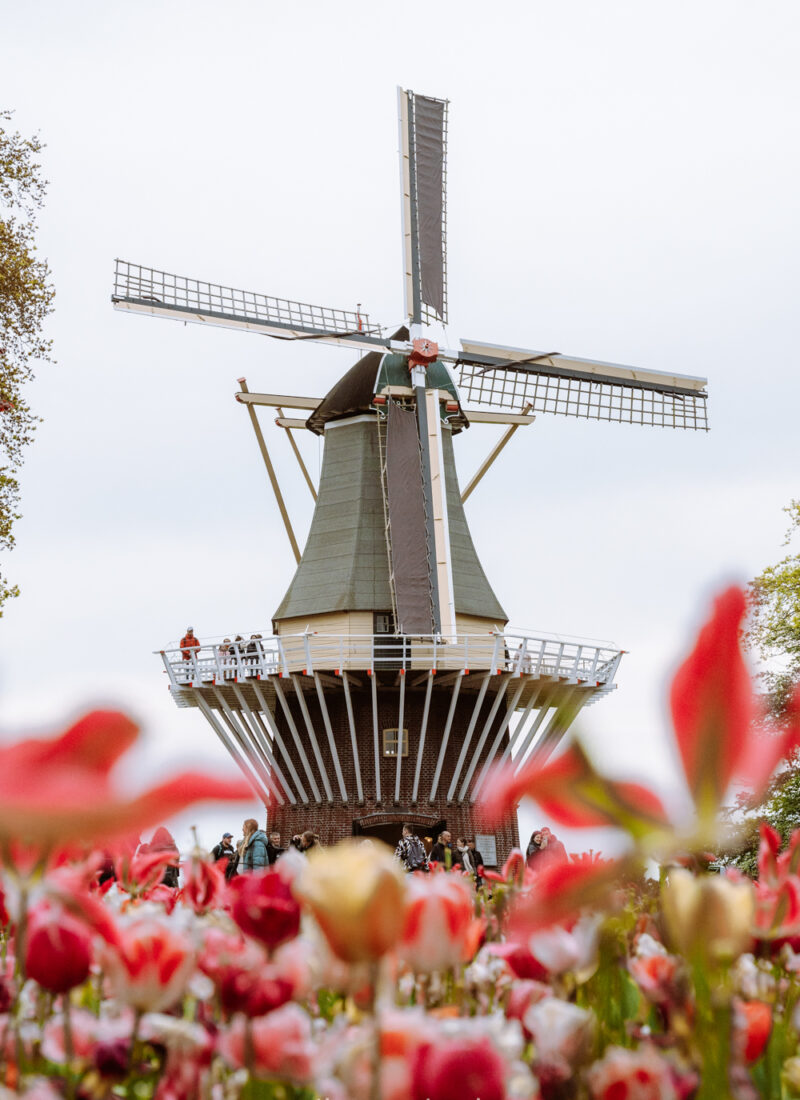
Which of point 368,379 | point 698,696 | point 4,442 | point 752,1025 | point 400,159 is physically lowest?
point 752,1025

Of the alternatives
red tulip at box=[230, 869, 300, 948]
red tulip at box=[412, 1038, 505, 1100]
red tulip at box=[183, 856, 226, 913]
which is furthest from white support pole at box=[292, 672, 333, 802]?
red tulip at box=[412, 1038, 505, 1100]

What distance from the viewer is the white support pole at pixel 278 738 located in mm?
20019

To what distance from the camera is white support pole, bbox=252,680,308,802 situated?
2002cm

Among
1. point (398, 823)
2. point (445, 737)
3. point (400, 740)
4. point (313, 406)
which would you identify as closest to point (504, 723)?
point (445, 737)

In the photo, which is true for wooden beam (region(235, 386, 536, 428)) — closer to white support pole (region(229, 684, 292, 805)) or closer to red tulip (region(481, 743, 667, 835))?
white support pole (region(229, 684, 292, 805))

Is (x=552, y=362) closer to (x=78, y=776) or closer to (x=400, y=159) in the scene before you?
(x=400, y=159)

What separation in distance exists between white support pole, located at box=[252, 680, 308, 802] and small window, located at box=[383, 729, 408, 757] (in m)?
1.54

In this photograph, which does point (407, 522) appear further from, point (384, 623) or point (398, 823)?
point (398, 823)

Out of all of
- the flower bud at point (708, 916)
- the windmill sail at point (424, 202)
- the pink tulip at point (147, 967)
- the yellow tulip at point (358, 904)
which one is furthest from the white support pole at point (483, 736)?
the yellow tulip at point (358, 904)

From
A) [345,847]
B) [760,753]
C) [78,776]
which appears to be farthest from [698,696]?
[78,776]

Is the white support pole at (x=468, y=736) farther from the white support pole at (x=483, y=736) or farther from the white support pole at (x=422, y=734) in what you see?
the white support pole at (x=422, y=734)

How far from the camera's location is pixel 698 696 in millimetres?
845

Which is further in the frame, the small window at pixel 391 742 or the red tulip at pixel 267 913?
the small window at pixel 391 742

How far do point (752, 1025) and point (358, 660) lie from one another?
1889cm
